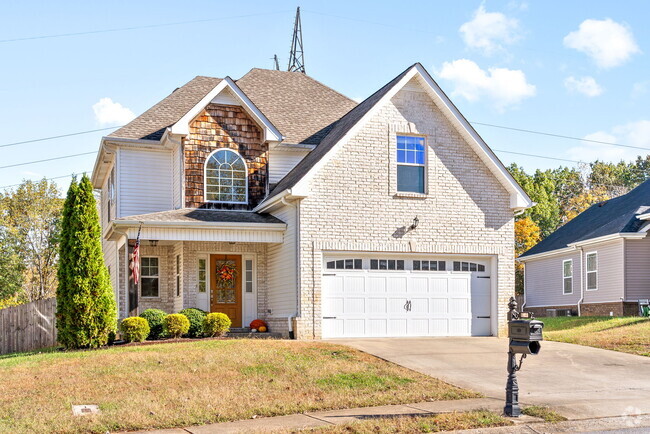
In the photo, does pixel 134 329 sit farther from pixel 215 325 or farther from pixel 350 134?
pixel 350 134

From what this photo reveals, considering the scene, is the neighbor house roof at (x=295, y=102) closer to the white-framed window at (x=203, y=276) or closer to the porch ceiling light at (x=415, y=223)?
the white-framed window at (x=203, y=276)

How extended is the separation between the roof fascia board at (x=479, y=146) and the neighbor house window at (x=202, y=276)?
801 cm

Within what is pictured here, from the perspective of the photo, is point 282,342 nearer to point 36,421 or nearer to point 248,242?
point 248,242

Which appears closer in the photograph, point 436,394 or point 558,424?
point 558,424

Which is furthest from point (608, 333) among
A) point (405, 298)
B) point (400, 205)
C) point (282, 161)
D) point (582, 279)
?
point (282, 161)

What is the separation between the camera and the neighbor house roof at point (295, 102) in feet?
80.2

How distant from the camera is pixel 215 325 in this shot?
19422 millimetres

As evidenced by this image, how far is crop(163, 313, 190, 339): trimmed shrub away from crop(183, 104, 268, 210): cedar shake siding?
3.86m

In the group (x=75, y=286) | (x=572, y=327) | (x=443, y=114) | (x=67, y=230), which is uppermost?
(x=443, y=114)

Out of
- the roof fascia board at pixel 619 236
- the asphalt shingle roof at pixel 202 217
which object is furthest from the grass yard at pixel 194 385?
the roof fascia board at pixel 619 236

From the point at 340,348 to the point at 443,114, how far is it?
7.73 metres

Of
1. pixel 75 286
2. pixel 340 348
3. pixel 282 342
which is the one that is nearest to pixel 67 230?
pixel 75 286

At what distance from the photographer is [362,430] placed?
33.0 ft

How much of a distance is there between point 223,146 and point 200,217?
2845mm
